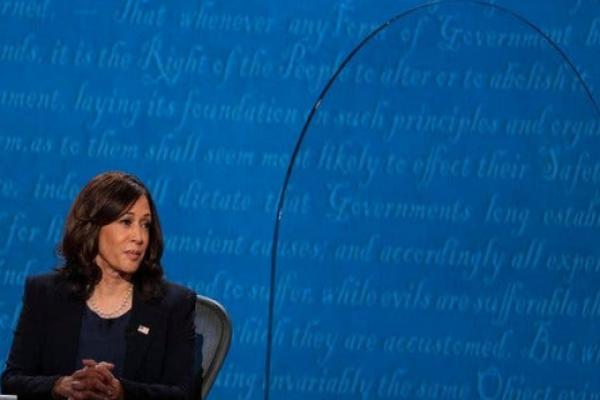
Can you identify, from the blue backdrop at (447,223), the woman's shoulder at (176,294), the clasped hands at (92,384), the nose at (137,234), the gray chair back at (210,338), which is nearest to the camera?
the clasped hands at (92,384)

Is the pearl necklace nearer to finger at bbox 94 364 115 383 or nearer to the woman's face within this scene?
the woman's face

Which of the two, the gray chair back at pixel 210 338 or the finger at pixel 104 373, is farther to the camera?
the gray chair back at pixel 210 338

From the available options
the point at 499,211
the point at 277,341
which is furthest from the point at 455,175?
the point at 277,341

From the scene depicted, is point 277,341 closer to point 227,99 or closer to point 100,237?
point 227,99

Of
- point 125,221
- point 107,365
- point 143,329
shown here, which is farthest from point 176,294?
point 107,365

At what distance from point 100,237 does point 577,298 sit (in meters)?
1.25

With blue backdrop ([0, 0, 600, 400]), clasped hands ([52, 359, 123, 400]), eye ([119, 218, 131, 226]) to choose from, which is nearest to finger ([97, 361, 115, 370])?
clasped hands ([52, 359, 123, 400])

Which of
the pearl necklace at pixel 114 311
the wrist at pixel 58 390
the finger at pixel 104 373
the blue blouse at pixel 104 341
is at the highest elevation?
the pearl necklace at pixel 114 311

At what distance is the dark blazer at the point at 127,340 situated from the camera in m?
2.69

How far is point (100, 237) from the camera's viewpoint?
2.70 metres

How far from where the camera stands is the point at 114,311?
8.98 feet

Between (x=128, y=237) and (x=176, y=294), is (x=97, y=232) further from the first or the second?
(x=176, y=294)

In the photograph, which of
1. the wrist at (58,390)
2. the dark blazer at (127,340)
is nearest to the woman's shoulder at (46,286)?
the dark blazer at (127,340)

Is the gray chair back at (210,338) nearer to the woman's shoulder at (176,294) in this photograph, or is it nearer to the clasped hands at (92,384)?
the woman's shoulder at (176,294)
